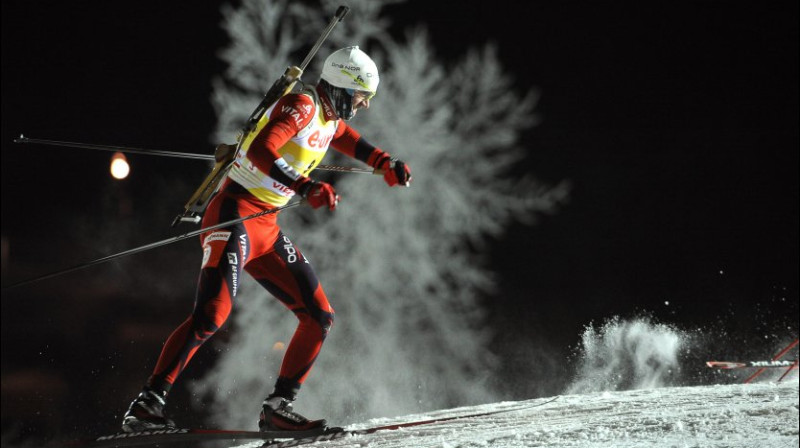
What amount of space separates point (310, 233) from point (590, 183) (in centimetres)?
304

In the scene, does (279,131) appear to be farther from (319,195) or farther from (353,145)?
(353,145)

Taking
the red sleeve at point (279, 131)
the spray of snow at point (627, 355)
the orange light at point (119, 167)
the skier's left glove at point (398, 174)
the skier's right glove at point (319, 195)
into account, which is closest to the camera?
the skier's right glove at point (319, 195)

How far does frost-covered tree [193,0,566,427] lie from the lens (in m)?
7.01

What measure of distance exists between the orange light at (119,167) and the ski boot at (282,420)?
4627 mm

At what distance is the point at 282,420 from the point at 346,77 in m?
1.45

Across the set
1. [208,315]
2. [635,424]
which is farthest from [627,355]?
[208,315]

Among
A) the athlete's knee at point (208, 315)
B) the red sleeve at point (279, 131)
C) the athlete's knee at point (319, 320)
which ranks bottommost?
the athlete's knee at point (208, 315)

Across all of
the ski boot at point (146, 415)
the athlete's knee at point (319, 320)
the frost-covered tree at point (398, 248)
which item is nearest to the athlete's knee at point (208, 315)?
the ski boot at point (146, 415)

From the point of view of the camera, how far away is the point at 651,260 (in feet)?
20.9

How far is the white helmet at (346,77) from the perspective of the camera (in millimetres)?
2836

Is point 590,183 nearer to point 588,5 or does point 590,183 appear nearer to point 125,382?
point 588,5

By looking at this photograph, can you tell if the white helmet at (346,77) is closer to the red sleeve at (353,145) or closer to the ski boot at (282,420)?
the red sleeve at (353,145)

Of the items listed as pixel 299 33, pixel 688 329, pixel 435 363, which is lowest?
pixel 688 329

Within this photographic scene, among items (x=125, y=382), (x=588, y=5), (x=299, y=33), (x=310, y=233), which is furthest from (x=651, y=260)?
(x=125, y=382)
